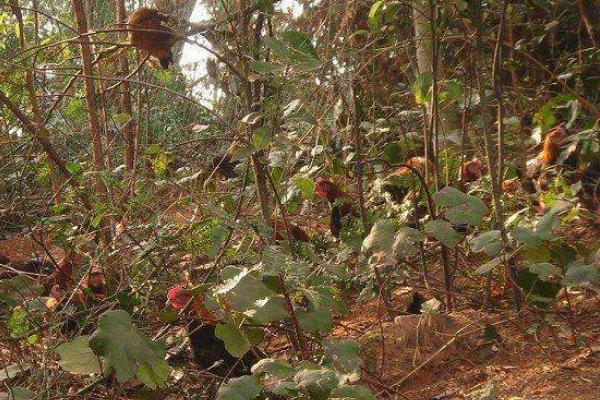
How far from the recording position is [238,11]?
2.27 m

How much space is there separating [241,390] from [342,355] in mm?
244

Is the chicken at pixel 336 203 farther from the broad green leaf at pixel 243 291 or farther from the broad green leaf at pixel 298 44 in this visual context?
the broad green leaf at pixel 243 291

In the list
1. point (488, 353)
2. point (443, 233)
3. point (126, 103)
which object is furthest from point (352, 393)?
point (126, 103)

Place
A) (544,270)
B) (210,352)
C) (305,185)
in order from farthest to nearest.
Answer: (305,185) < (210,352) < (544,270)

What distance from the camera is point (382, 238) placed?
1934mm

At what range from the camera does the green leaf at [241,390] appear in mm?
1519

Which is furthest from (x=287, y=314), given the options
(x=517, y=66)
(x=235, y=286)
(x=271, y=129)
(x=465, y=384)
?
(x=517, y=66)

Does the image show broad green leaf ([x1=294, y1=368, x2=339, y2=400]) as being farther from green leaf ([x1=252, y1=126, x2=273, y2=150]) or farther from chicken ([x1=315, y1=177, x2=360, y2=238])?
chicken ([x1=315, y1=177, x2=360, y2=238])

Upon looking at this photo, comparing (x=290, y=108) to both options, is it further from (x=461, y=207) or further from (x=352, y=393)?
(x=352, y=393)

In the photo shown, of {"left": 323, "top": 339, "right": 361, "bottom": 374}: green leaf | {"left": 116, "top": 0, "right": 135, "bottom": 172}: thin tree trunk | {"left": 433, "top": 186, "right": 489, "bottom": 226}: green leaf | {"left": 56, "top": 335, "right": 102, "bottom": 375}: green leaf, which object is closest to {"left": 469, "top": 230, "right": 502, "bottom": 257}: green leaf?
{"left": 433, "top": 186, "right": 489, "bottom": 226}: green leaf

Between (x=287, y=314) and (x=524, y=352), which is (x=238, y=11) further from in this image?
(x=524, y=352)

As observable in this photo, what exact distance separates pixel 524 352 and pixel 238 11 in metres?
1.25

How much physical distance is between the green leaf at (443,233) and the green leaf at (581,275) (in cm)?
27

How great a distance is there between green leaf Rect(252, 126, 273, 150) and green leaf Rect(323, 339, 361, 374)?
51 centimetres
